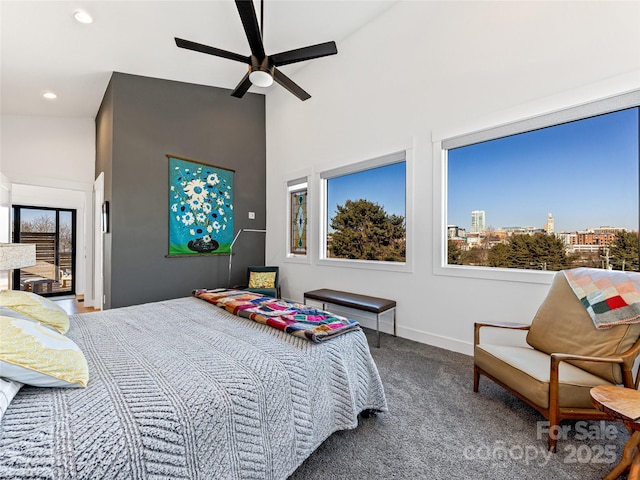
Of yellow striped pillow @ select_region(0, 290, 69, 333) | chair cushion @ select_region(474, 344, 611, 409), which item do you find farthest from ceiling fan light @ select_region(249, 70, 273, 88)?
chair cushion @ select_region(474, 344, 611, 409)

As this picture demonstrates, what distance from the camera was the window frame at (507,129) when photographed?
2.21 metres

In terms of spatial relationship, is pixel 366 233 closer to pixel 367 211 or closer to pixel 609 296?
pixel 367 211

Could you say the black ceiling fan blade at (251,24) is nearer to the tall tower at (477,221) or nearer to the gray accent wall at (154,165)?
the gray accent wall at (154,165)

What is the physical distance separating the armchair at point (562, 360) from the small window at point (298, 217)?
304 cm

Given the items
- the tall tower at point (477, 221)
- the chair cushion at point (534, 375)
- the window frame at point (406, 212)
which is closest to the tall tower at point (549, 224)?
the tall tower at point (477, 221)

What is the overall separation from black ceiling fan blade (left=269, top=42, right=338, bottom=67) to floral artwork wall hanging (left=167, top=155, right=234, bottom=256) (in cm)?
241

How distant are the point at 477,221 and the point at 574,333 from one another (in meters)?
1.35

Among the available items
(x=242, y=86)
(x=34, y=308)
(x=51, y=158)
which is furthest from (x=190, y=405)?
(x=51, y=158)

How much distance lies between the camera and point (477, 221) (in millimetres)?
2990

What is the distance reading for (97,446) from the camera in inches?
32.0

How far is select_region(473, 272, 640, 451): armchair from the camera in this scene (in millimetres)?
1560

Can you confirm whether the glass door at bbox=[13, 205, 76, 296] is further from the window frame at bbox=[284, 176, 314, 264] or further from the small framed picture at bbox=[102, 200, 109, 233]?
the window frame at bbox=[284, 176, 314, 264]

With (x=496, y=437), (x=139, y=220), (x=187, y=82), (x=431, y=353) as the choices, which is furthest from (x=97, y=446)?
(x=187, y=82)

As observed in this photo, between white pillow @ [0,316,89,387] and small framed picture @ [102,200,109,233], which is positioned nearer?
white pillow @ [0,316,89,387]
